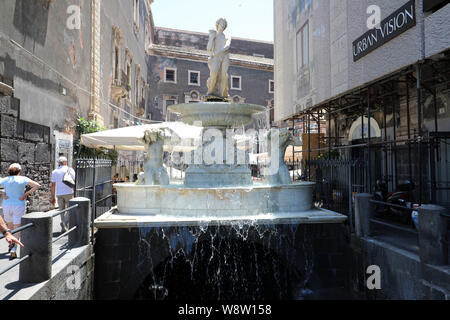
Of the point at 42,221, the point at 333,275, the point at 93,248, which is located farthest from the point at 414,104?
the point at 42,221

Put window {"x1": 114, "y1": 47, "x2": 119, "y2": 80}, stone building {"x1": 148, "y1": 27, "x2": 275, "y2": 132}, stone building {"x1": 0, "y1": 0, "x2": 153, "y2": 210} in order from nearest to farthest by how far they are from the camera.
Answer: stone building {"x1": 0, "y1": 0, "x2": 153, "y2": 210} → window {"x1": 114, "y1": 47, "x2": 119, "y2": 80} → stone building {"x1": 148, "y1": 27, "x2": 275, "y2": 132}

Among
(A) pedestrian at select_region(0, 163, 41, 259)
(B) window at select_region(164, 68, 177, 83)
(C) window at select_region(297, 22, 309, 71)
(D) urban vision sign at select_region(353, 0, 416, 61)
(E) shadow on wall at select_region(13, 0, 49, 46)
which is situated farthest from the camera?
(B) window at select_region(164, 68, 177, 83)

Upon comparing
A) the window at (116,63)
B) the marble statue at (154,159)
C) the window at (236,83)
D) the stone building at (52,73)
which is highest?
the window at (236,83)

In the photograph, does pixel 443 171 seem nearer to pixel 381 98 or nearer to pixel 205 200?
pixel 381 98

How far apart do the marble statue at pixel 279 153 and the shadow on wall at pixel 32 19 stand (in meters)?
6.60

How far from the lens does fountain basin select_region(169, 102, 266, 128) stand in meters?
7.55

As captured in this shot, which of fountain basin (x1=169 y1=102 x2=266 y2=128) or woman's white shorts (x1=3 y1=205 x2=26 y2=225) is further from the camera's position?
fountain basin (x1=169 y1=102 x2=266 y2=128)

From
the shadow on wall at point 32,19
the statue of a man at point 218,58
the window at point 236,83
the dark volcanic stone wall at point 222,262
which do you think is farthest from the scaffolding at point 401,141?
the window at point 236,83

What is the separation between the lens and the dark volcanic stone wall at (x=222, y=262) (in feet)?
17.9

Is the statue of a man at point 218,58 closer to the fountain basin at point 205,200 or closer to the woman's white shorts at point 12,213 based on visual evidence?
the fountain basin at point 205,200

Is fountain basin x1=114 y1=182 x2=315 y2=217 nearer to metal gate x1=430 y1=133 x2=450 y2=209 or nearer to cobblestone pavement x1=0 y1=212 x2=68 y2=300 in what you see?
cobblestone pavement x1=0 y1=212 x2=68 y2=300

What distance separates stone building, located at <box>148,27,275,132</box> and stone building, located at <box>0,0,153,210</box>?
55.4ft

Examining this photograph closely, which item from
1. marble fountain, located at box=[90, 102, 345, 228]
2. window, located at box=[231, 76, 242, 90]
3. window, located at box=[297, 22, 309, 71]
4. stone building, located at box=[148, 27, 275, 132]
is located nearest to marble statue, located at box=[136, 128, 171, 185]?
marble fountain, located at box=[90, 102, 345, 228]

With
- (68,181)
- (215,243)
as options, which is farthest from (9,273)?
(215,243)
